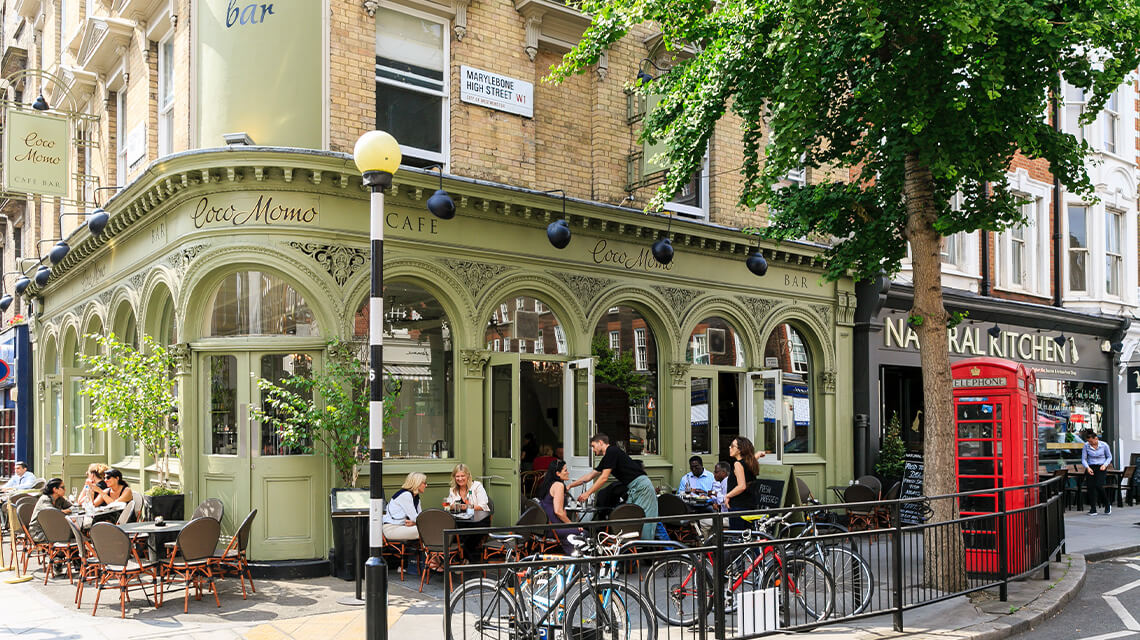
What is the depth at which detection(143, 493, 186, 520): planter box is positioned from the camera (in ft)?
41.5

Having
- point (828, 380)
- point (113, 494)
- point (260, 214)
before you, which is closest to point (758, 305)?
point (828, 380)

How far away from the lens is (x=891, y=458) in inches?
742

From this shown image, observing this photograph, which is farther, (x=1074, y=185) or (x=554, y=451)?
(x=554, y=451)

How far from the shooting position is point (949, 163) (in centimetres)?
1028

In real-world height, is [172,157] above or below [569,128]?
below

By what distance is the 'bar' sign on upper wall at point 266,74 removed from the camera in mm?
12625

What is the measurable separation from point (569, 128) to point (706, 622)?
31.0 ft

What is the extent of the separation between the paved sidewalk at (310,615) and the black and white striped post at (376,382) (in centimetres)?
144

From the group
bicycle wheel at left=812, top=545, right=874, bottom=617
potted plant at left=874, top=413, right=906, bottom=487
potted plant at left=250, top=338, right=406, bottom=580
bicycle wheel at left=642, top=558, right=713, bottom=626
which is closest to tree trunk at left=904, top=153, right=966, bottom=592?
bicycle wheel at left=812, top=545, right=874, bottom=617

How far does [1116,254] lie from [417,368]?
795 inches

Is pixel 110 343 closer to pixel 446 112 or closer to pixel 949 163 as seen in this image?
pixel 446 112

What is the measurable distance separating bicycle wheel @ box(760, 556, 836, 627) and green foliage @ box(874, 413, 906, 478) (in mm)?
10961

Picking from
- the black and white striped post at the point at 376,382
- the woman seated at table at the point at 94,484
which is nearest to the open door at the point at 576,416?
the woman seated at table at the point at 94,484

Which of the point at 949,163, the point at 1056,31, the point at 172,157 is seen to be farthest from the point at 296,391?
the point at 1056,31
